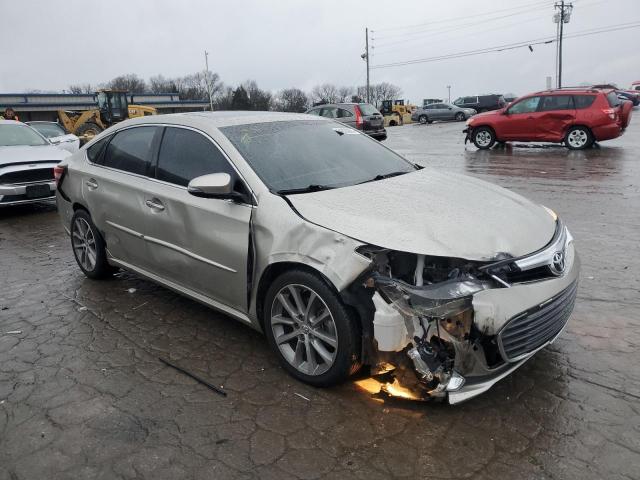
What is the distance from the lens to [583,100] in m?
14.4

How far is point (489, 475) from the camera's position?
2.47 meters

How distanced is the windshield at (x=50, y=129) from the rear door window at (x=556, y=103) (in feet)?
46.6

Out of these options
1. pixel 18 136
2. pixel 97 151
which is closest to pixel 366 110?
pixel 18 136

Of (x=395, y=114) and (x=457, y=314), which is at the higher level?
(x=395, y=114)

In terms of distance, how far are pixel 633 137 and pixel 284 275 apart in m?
19.4

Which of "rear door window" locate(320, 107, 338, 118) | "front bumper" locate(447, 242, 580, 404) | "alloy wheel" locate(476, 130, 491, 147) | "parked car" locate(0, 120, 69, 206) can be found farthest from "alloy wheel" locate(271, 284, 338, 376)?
"rear door window" locate(320, 107, 338, 118)

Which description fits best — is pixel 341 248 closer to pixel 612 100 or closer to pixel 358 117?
pixel 612 100

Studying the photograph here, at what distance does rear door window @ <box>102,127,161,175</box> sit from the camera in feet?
14.5

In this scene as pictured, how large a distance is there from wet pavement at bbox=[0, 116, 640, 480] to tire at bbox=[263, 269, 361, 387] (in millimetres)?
150

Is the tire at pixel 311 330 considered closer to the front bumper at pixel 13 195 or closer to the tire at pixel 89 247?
the tire at pixel 89 247

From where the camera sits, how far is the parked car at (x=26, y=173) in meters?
8.77

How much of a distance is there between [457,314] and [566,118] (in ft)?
46.1

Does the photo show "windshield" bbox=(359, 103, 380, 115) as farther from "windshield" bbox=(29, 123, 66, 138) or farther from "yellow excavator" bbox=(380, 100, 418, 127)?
"yellow excavator" bbox=(380, 100, 418, 127)

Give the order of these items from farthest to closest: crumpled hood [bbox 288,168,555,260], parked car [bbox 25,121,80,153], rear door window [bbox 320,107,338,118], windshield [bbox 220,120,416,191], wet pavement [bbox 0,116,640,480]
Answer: rear door window [bbox 320,107,338,118] < parked car [bbox 25,121,80,153] < windshield [bbox 220,120,416,191] < crumpled hood [bbox 288,168,555,260] < wet pavement [bbox 0,116,640,480]
